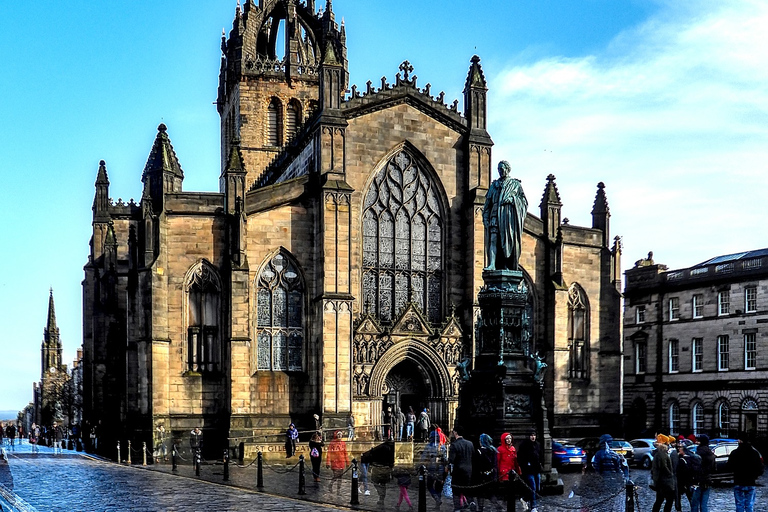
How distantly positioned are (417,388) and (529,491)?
22.1m

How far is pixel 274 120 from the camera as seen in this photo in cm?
5609

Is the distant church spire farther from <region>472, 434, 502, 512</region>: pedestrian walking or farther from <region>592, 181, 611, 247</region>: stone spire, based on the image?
<region>472, 434, 502, 512</region>: pedestrian walking

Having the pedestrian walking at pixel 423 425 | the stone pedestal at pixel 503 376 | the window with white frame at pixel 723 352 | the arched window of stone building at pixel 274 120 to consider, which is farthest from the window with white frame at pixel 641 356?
the stone pedestal at pixel 503 376

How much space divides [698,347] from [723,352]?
186 cm

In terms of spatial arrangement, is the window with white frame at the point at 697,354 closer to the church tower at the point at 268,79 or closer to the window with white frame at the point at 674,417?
the window with white frame at the point at 674,417

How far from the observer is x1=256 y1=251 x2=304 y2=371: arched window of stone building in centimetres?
3591

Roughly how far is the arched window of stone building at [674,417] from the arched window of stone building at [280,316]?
26.2m

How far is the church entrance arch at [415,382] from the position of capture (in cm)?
3647

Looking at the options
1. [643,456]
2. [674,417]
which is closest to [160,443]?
[643,456]

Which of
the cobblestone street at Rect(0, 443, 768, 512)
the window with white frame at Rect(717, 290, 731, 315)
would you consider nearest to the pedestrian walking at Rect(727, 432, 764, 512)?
the cobblestone street at Rect(0, 443, 768, 512)

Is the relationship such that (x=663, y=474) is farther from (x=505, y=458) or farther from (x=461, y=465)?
(x=461, y=465)

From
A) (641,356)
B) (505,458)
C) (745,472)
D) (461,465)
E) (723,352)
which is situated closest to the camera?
(745,472)

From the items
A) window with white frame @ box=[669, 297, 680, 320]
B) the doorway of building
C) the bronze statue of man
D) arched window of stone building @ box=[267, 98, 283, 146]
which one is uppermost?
arched window of stone building @ box=[267, 98, 283, 146]

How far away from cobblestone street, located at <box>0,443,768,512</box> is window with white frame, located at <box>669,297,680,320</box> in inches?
945
